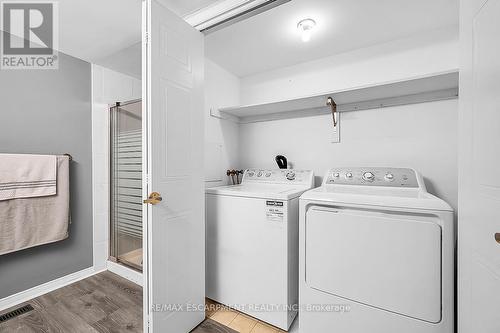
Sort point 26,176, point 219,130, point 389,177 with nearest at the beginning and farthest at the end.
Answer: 1. point 389,177
2. point 26,176
3. point 219,130

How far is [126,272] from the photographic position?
7.07ft

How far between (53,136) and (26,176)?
0.41m

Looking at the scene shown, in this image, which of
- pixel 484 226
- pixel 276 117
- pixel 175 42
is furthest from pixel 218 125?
pixel 484 226

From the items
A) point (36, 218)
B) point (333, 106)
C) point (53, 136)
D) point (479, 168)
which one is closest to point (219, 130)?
point (333, 106)

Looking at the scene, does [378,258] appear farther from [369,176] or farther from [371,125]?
[371,125]

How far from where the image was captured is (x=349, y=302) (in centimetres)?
122

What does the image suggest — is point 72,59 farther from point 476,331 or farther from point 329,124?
point 476,331

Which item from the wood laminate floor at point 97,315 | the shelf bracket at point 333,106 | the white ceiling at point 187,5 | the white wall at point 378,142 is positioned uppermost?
the white ceiling at point 187,5

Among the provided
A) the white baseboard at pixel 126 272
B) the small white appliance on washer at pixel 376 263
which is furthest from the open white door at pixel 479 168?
the white baseboard at pixel 126 272

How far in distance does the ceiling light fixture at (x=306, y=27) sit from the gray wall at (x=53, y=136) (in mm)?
2087

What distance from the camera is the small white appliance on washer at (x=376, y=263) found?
3.39 feet

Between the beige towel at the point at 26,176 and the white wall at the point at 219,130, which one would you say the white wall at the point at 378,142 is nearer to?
the white wall at the point at 219,130

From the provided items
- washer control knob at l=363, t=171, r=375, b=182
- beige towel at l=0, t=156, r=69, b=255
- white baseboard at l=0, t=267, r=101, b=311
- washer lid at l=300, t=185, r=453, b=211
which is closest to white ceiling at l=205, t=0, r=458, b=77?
washer control knob at l=363, t=171, r=375, b=182

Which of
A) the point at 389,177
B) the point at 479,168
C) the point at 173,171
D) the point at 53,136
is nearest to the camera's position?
the point at 479,168
